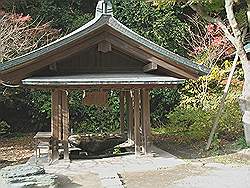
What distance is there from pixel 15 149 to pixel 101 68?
5.28 meters

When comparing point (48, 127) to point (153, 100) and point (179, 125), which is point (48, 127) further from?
point (179, 125)

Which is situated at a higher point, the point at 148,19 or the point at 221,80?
the point at 148,19

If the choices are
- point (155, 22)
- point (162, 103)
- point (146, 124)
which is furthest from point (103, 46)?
point (162, 103)

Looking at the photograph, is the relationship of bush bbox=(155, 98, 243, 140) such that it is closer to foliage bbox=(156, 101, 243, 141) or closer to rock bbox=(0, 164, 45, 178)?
foliage bbox=(156, 101, 243, 141)

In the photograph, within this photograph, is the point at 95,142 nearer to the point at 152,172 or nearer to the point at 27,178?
the point at 152,172

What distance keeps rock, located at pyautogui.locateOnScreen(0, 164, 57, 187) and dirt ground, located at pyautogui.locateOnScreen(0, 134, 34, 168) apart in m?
3.95

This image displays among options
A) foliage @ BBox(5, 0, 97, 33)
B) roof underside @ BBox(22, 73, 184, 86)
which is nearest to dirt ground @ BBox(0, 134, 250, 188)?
roof underside @ BBox(22, 73, 184, 86)

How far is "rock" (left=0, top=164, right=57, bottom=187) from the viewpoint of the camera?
6.34 meters

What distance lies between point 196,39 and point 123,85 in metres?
8.31

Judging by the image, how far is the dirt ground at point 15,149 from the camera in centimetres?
1109

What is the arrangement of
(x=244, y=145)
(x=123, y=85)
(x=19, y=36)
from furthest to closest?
1. (x=19, y=36)
2. (x=244, y=145)
3. (x=123, y=85)

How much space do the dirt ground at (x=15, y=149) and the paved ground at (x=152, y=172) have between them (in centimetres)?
235

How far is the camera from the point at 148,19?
17.0 meters

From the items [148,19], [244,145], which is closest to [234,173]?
[244,145]
